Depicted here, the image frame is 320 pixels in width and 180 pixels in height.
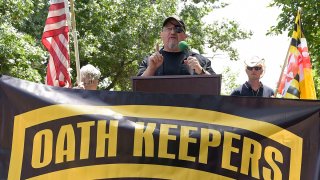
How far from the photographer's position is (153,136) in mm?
3750

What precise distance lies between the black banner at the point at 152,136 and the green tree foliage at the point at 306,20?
11346 millimetres

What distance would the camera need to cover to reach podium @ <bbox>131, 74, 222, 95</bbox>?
409 cm

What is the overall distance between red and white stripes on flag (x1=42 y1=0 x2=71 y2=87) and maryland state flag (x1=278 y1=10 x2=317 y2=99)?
2.67 meters

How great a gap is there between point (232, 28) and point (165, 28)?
70.6ft

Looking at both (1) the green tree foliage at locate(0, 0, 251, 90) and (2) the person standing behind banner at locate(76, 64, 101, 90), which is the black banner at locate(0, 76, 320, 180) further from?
(1) the green tree foliage at locate(0, 0, 251, 90)

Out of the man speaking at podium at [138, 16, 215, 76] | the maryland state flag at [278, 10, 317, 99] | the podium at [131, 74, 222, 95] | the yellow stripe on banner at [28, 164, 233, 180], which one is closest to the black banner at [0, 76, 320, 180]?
the yellow stripe on banner at [28, 164, 233, 180]

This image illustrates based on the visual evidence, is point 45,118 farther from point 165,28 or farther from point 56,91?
point 165,28

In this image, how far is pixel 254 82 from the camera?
5.62 meters

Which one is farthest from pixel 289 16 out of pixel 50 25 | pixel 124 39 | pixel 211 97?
pixel 211 97

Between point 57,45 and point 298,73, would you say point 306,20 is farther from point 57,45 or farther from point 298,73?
point 57,45

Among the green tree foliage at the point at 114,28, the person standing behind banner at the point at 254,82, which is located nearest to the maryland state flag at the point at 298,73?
the person standing behind banner at the point at 254,82

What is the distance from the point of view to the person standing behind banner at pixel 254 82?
5.57 meters

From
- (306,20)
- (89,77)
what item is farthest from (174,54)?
(306,20)

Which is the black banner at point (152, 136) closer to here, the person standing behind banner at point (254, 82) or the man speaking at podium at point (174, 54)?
the man speaking at podium at point (174, 54)
